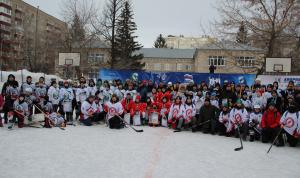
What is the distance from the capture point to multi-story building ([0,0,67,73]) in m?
40.8

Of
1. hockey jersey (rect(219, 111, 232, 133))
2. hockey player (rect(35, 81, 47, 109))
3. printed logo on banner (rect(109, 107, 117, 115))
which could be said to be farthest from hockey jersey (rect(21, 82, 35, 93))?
hockey jersey (rect(219, 111, 232, 133))

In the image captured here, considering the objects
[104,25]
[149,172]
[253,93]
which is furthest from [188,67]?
[149,172]

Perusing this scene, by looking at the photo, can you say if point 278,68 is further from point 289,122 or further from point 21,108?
point 21,108

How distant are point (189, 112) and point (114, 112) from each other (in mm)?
2273

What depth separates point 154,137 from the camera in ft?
30.3

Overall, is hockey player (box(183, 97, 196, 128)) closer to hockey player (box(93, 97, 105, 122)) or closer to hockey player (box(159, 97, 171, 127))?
hockey player (box(159, 97, 171, 127))

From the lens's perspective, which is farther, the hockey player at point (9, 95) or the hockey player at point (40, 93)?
the hockey player at point (40, 93)

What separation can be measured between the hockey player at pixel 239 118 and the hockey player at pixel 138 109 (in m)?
2.85

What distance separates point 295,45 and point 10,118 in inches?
767

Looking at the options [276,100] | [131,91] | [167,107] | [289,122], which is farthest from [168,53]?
[289,122]

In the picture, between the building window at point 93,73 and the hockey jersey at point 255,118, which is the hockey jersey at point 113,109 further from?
the building window at point 93,73

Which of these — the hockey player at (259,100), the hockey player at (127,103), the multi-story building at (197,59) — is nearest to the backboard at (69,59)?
the hockey player at (127,103)

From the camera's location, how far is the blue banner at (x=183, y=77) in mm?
16812

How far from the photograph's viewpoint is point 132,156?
696 centimetres
